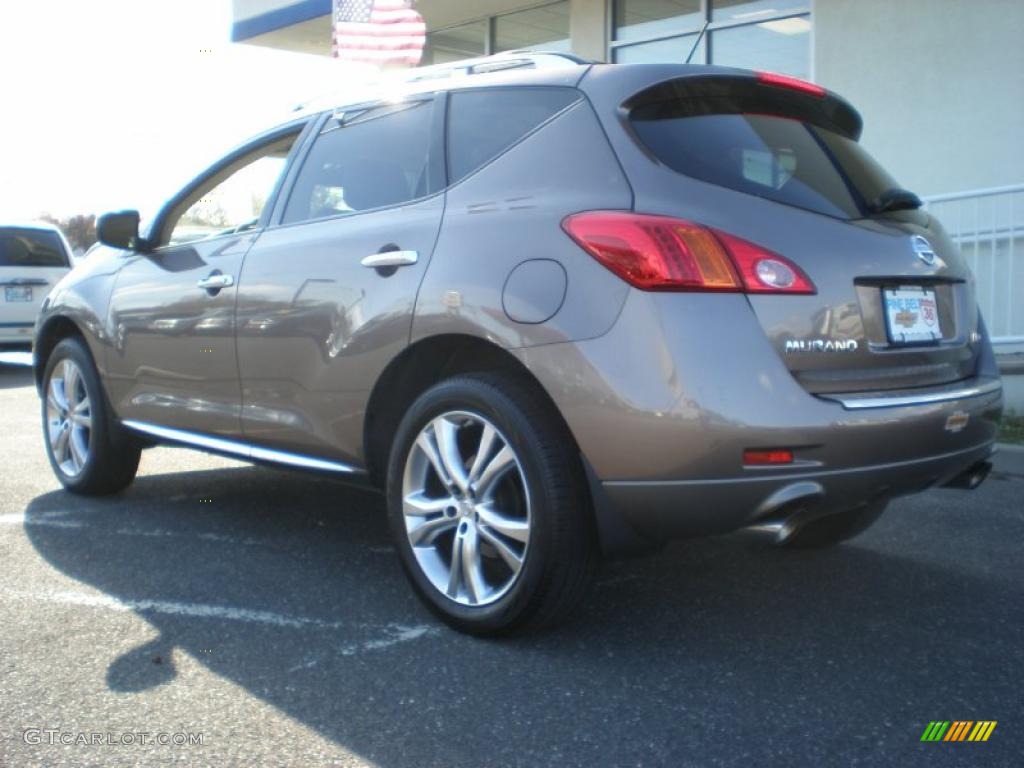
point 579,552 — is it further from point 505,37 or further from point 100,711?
point 505,37

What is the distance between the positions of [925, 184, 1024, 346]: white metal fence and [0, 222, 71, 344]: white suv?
1010cm

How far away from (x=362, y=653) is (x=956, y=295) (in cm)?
214

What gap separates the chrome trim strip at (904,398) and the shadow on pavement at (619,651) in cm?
54

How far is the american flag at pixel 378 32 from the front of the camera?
1260cm

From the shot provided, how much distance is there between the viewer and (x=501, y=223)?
352cm

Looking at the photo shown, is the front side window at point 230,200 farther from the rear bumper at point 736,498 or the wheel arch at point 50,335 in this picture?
the rear bumper at point 736,498

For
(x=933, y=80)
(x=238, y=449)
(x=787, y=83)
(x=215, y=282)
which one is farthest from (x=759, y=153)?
(x=933, y=80)

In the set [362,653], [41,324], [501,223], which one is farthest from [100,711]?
[41,324]

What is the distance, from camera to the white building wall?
9.29m

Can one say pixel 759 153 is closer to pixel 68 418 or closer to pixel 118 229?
pixel 118 229

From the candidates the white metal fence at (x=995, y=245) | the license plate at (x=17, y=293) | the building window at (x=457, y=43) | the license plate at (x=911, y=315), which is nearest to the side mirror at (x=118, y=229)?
the license plate at (x=911, y=315)

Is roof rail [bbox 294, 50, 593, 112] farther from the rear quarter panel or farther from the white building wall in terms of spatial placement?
the white building wall

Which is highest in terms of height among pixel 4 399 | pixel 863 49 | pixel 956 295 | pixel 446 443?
pixel 863 49

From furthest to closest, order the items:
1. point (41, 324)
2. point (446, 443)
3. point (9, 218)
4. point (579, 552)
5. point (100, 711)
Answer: point (9, 218) → point (41, 324) → point (446, 443) → point (579, 552) → point (100, 711)
